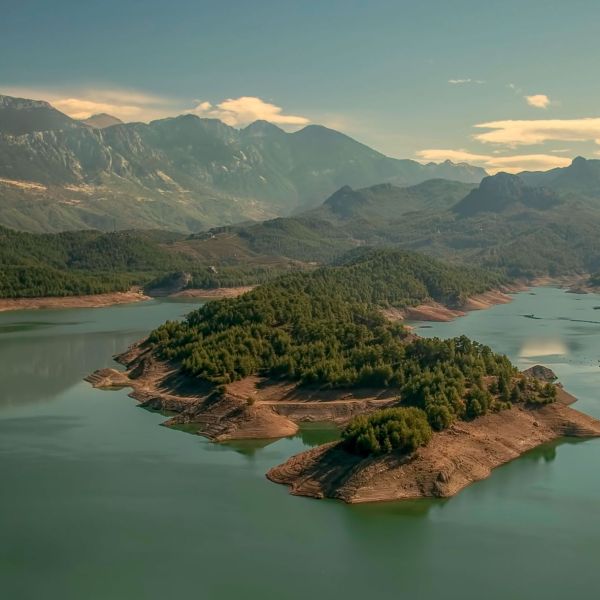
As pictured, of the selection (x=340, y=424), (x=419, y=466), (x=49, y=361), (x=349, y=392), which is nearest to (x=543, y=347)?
(x=349, y=392)

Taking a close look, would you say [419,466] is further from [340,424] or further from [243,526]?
[340,424]

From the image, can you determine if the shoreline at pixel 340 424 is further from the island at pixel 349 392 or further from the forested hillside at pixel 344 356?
the forested hillside at pixel 344 356

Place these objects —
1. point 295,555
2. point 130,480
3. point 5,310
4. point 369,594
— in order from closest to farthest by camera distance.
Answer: point 369,594 < point 295,555 < point 130,480 < point 5,310

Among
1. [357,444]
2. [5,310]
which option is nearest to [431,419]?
[357,444]

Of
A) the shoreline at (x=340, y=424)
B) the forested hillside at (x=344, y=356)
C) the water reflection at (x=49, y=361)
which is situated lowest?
the water reflection at (x=49, y=361)

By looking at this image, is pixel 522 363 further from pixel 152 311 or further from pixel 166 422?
pixel 152 311

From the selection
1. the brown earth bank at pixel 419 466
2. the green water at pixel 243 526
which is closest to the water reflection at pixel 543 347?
the brown earth bank at pixel 419 466

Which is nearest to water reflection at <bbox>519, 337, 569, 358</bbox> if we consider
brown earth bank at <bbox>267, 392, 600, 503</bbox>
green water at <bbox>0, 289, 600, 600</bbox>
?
brown earth bank at <bbox>267, 392, 600, 503</bbox>
